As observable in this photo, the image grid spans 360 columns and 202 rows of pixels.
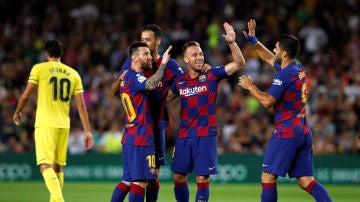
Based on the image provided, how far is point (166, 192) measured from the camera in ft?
52.4

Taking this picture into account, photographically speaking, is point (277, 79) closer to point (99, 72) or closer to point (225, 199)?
point (225, 199)

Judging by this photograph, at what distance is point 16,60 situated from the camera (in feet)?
73.5

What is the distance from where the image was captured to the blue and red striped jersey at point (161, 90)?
35.2 feet

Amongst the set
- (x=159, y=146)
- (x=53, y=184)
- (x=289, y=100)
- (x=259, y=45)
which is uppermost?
(x=259, y=45)

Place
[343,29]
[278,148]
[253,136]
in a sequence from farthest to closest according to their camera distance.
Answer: [343,29]
[253,136]
[278,148]

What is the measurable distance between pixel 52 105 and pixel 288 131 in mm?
3431

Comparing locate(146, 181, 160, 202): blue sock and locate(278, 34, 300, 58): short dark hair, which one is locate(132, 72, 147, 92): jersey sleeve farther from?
locate(278, 34, 300, 58): short dark hair

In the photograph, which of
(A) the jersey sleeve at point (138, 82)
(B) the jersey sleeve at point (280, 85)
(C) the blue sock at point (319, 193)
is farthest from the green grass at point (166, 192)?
(B) the jersey sleeve at point (280, 85)

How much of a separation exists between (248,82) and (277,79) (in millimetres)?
371

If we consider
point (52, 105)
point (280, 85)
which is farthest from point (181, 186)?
point (52, 105)

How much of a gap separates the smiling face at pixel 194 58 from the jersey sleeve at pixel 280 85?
1.21 meters

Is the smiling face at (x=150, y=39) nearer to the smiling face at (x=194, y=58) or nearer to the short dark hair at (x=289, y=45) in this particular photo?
the smiling face at (x=194, y=58)

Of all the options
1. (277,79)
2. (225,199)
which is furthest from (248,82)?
(225,199)

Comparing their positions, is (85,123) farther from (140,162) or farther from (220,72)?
(220,72)
